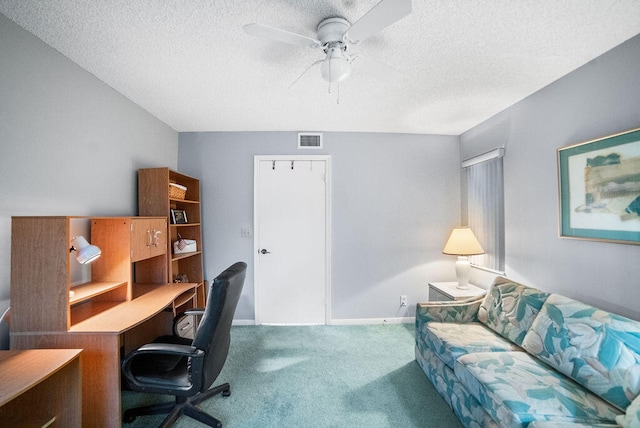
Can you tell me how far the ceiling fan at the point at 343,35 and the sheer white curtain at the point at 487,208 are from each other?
5.83ft

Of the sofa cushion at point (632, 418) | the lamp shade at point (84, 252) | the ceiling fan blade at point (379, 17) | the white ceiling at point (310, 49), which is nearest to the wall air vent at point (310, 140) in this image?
the white ceiling at point (310, 49)

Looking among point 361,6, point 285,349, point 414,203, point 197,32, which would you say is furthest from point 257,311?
point 361,6

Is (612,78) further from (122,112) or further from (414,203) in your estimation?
(122,112)

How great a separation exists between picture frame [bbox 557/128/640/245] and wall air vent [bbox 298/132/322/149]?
7.42 ft

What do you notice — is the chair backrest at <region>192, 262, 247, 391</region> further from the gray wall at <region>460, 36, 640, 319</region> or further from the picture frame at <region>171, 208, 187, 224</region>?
the gray wall at <region>460, 36, 640, 319</region>

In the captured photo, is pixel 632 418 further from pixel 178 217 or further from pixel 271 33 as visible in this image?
pixel 178 217

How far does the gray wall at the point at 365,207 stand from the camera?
10.6 feet

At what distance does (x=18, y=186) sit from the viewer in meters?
A: 1.51

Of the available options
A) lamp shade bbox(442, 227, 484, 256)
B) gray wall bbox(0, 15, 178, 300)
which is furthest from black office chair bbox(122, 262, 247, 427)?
lamp shade bbox(442, 227, 484, 256)

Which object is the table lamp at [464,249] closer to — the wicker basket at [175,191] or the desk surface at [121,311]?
the desk surface at [121,311]

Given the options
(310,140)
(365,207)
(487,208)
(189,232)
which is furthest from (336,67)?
(189,232)

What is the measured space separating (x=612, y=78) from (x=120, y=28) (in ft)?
9.89

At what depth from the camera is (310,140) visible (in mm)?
3262

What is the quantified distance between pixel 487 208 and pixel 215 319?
2.86 metres
